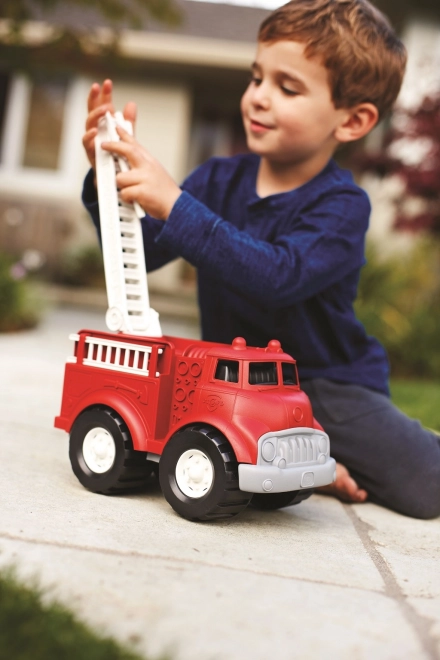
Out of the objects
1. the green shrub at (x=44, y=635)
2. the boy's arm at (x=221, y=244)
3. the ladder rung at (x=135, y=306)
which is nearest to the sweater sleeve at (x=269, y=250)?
the boy's arm at (x=221, y=244)

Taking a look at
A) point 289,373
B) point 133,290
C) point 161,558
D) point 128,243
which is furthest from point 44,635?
point 128,243

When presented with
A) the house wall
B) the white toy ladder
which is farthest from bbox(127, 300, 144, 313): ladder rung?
the house wall

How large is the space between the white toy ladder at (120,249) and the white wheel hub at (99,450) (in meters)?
0.33

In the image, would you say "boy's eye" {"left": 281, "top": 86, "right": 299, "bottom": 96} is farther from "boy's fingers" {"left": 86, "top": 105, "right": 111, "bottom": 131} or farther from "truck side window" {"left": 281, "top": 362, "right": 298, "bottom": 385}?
"truck side window" {"left": 281, "top": 362, "right": 298, "bottom": 385}

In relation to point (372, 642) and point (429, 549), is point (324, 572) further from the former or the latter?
point (429, 549)

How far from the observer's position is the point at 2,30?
10750 mm

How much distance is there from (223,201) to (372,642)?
2.10 metres

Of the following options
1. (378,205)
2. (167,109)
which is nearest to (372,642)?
(378,205)

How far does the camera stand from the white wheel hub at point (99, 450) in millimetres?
2350

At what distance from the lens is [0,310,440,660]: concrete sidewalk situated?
1487 mm

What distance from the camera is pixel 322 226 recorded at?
2746 mm

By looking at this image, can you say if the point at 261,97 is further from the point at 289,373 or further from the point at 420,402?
the point at 420,402

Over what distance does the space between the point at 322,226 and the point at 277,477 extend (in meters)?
1.02

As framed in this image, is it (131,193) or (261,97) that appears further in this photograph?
(261,97)
